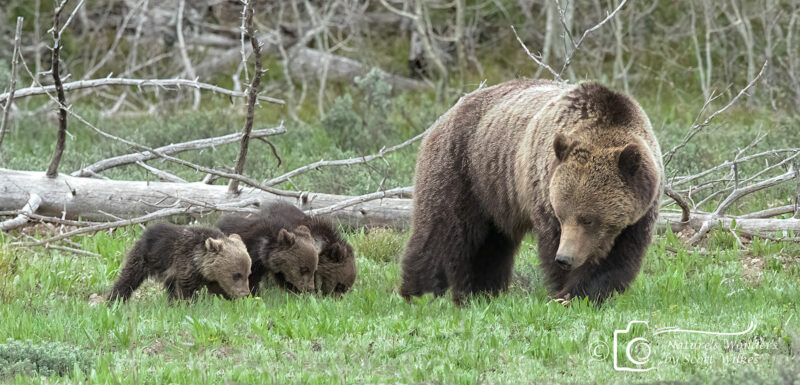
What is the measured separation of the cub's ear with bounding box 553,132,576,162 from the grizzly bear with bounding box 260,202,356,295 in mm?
2467

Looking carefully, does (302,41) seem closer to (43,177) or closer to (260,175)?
(260,175)

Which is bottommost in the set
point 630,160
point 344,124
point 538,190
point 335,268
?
point 344,124

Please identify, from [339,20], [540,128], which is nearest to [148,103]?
[339,20]

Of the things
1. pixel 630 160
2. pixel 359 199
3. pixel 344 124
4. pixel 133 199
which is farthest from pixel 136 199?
pixel 630 160

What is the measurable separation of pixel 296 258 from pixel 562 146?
8.45 ft

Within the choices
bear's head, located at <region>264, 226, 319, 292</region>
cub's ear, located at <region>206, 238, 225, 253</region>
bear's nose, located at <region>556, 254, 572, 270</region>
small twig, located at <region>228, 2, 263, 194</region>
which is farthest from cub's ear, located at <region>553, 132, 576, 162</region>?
small twig, located at <region>228, 2, 263, 194</region>

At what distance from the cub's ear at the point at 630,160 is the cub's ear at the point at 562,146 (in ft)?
0.99

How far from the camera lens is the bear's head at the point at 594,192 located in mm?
5926

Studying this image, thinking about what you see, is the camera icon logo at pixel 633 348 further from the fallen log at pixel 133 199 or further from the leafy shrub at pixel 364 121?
the leafy shrub at pixel 364 121

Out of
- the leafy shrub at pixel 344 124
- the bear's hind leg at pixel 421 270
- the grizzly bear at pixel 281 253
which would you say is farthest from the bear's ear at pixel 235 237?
the leafy shrub at pixel 344 124

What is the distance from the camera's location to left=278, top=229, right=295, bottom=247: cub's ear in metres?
7.61

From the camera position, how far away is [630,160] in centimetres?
585

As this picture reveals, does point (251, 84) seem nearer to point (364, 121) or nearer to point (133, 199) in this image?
point (133, 199)

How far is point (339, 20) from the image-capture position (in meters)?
20.2
